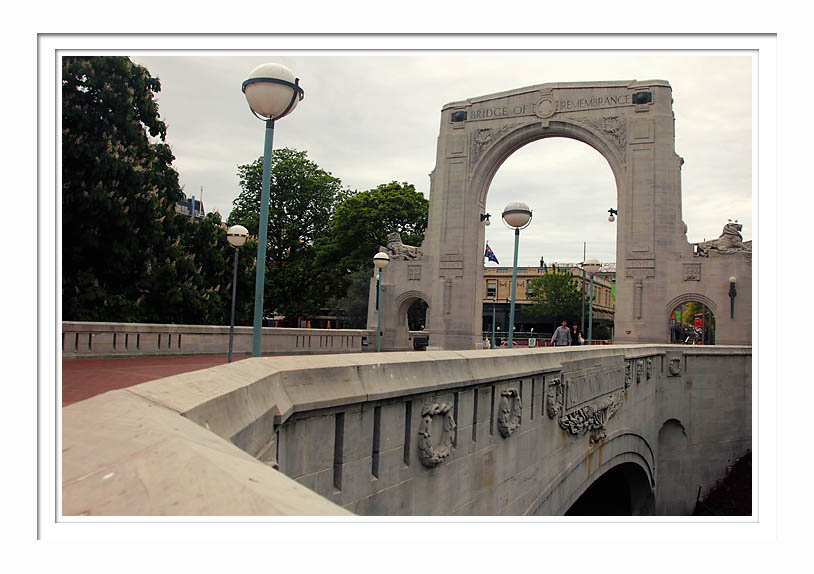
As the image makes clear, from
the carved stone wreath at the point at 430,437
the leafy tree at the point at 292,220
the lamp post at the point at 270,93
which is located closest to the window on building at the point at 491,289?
the leafy tree at the point at 292,220

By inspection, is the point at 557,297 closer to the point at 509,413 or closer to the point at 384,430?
the point at 509,413

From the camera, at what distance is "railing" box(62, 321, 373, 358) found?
10.6m

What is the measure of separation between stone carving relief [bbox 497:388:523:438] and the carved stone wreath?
1537 millimetres

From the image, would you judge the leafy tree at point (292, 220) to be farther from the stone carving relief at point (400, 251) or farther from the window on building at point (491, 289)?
the window on building at point (491, 289)

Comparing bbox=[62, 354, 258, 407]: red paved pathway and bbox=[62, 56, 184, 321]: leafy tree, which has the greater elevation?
bbox=[62, 56, 184, 321]: leafy tree

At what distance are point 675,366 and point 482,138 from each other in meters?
16.9

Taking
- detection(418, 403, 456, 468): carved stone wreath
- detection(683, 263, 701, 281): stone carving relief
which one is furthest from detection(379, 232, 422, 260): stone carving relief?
detection(418, 403, 456, 468): carved stone wreath

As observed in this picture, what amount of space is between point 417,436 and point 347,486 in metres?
1.13

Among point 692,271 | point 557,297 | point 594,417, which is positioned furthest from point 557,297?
point 594,417

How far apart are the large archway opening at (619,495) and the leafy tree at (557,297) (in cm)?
3707

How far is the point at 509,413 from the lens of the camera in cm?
762

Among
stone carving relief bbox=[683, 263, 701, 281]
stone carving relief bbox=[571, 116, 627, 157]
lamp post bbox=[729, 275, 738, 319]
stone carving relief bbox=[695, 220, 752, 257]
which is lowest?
lamp post bbox=[729, 275, 738, 319]

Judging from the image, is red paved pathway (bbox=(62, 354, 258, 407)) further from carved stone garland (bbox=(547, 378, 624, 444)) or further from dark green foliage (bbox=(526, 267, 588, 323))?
dark green foliage (bbox=(526, 267, 588, 323))
